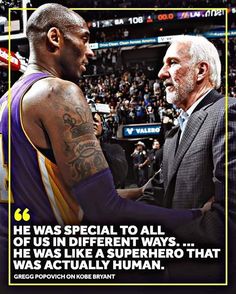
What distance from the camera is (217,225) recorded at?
200 centimetres

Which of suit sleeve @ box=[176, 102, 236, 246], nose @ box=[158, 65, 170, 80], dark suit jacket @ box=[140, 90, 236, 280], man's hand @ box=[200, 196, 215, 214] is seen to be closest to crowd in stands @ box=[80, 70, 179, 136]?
nose @ box=[158, 65, 170, 80]

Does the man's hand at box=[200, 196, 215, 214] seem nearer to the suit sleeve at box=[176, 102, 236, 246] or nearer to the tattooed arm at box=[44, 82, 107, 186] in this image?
the suit sleeve at box=[176, 102, 236, 246]

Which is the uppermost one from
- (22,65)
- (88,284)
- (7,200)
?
(22,65)

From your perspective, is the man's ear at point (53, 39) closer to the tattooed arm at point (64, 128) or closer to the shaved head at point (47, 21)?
the shaved head at point (47, 21)

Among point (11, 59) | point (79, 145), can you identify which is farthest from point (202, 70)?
point (11, 59)

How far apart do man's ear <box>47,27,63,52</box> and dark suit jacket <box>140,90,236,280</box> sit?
0.66 metres

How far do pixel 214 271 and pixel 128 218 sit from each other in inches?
18.0

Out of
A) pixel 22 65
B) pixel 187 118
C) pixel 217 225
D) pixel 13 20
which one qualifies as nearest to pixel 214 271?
pixel 217 225

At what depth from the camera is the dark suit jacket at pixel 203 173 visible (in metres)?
1.96

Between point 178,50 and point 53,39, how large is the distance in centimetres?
56

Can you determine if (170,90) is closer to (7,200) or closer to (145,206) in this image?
(145,206)

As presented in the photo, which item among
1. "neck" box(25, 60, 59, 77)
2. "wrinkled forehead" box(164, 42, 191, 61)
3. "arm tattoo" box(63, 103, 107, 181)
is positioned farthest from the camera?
"wrinkled forehead" box(164, 42, 191, 61)

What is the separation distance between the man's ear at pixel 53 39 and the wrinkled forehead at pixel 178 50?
19.5 inches

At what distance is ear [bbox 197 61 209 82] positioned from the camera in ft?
6.66
